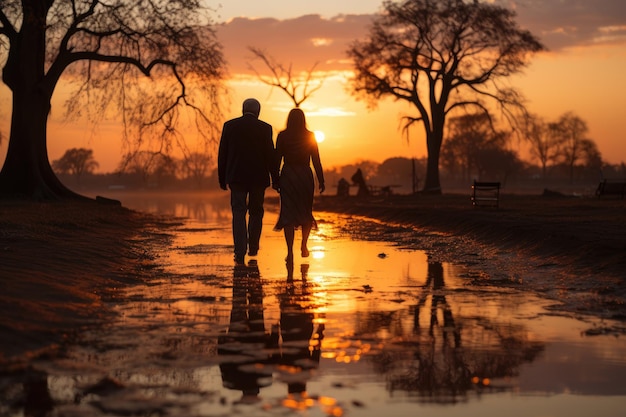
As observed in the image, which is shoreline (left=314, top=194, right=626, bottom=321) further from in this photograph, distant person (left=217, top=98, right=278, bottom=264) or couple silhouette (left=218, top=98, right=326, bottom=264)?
distant person (left=217, top=98, right=278, bottom=264)

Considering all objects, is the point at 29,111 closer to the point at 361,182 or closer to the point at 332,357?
the point at 361,182

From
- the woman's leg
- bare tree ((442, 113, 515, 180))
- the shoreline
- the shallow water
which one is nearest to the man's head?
the woman's leg

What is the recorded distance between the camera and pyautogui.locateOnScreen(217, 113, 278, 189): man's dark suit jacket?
1309 centimetres

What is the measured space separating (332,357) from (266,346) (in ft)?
Result: 2.03

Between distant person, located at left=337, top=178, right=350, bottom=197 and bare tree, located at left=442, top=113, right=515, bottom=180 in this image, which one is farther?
bare tree, located at left=442, top=113, right=515, bottom=180

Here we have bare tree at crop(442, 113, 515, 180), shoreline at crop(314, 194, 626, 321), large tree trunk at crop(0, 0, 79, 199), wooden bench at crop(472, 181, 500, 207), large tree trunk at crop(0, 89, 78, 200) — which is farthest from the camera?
bare tree at crop(442, 113, 515, 180)

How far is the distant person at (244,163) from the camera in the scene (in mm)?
13062

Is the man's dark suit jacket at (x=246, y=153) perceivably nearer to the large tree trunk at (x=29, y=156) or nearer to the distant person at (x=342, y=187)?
the large tree trunk at (x=29, y=156)

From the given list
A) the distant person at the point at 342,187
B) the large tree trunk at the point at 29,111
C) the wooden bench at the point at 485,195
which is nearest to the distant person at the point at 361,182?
the distant person at the point at 342,187

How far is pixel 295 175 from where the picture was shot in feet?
43.5

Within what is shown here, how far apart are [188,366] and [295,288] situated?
4261 mm

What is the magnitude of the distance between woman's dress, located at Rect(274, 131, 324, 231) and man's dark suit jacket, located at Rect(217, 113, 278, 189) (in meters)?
0.21

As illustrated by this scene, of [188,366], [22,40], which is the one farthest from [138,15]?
[188,366]

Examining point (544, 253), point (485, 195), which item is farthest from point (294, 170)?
point (485, 195)
